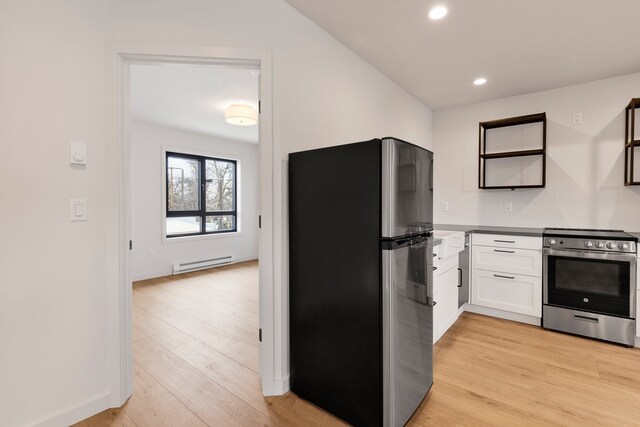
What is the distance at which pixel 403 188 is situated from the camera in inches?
60.7

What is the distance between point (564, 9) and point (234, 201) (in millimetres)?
5741

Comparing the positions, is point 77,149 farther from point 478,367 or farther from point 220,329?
point 478,367

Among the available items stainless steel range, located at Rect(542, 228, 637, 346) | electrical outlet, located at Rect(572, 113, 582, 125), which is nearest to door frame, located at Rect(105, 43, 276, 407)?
stainless steel range, located at Rect(542, 228, 637, 346)

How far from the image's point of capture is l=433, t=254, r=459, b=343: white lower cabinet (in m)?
2.49

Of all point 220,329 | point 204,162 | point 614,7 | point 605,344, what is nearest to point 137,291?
point 220,329

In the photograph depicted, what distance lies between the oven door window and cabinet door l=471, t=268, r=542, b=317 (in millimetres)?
133

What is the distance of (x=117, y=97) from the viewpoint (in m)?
1.69

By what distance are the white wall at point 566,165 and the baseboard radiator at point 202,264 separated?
434 centimetres

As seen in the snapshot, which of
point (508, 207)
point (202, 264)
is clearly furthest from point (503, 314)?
point (202, 264)

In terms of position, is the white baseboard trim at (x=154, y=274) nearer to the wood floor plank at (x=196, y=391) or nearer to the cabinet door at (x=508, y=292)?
the wood floor plank at (x=196, y=391)

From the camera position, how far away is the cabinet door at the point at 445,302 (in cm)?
251

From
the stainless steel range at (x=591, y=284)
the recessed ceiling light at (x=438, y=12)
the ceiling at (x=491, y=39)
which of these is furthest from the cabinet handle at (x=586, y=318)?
the recessed ceiling light at (x=438, y=12)

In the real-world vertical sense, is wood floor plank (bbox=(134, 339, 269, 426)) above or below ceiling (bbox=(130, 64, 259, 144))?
below

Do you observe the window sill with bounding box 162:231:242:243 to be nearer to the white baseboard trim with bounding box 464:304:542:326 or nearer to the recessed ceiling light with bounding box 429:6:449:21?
the white baseboard trim with bounding box 464:304:542:326
